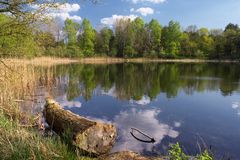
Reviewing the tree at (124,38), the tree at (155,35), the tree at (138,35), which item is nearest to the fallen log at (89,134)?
the tree at (124,38)

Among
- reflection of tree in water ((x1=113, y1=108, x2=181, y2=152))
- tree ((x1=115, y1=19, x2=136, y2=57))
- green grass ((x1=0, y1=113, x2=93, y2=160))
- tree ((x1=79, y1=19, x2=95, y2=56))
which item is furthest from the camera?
tree ((x1=115, y1=19, x2=136, y2=57))

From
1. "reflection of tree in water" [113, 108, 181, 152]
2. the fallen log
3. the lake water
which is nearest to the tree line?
the lake water

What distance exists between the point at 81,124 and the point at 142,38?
204 feet

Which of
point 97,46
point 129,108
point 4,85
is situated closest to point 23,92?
point 4,85

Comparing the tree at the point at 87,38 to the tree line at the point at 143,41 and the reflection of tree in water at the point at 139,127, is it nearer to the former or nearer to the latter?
the tree line at the point at 143,41

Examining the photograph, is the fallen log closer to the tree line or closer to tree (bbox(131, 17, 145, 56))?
the tree line

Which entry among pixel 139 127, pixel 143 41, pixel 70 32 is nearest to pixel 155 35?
pixel 143 41

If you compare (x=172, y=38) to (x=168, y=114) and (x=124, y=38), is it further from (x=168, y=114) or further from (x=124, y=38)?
(x=168, y=114)

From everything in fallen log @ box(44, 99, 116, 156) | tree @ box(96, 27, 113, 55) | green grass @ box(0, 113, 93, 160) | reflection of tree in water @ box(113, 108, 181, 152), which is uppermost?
tree @ box(96, 27, 113, 55)

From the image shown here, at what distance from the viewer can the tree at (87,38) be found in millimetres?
60300

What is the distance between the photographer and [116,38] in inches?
2537

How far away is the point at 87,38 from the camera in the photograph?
62.2 meters

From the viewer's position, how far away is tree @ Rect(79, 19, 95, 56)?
60.3 meters

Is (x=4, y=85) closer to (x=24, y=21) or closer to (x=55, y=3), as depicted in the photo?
(x=24, y=21)
